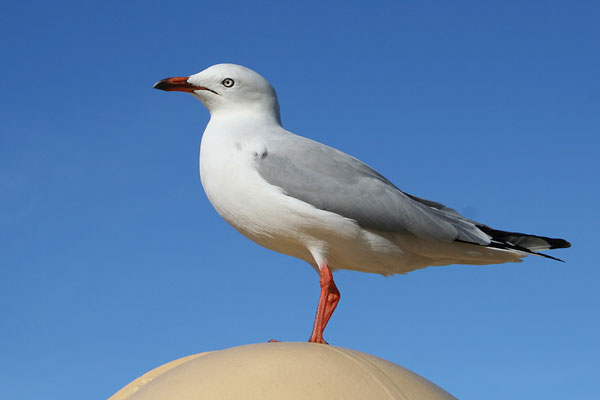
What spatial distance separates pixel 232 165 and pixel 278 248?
820mm

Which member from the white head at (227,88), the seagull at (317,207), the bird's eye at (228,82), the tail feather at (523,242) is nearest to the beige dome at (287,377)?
the seagull at (317,207)

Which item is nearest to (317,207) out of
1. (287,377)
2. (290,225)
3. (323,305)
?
(290,225)

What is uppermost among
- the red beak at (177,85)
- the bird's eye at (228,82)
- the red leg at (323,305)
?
the bird's eye at (228,82)

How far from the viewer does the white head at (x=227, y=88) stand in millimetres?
6340

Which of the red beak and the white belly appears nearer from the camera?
the white belly

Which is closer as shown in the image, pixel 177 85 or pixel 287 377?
pixel 287 377

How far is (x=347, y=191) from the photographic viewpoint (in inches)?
229

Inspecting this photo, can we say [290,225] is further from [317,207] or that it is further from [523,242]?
[523,242]

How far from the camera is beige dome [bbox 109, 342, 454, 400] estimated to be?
4.30 m

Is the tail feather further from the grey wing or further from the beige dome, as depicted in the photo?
the beige dome

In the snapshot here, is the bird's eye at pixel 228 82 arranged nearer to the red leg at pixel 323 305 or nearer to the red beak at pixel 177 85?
the red beak at pixel 177 85

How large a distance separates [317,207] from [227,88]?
1.51 meters

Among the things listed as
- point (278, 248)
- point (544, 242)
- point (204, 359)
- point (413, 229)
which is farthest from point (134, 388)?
point (544, 242)

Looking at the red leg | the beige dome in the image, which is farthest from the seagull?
the beige dome
